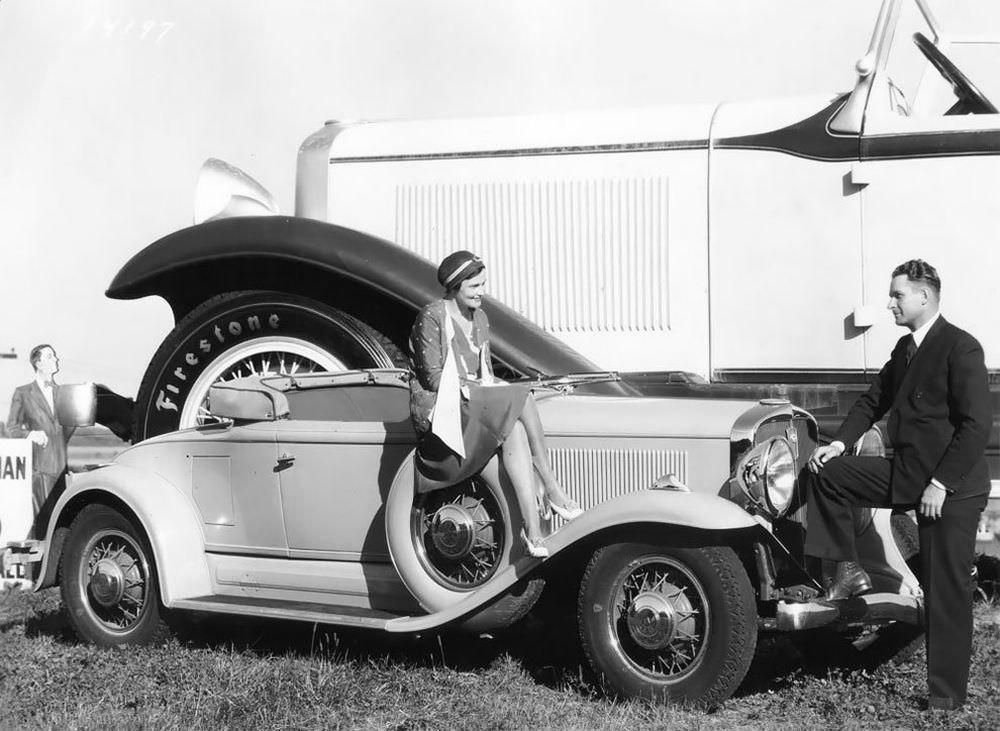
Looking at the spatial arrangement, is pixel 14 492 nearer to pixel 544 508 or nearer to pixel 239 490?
pixel 239 490

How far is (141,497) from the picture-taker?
5703 mm

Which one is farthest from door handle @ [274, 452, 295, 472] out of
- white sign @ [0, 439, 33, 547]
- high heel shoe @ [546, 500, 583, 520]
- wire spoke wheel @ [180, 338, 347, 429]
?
white sign @ [0, 439, 33, 547]

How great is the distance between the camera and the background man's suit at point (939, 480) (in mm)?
4484

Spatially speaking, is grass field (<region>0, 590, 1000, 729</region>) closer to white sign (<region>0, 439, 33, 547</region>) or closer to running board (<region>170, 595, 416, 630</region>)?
running board (<region>170, 595, 416, 630</region>)

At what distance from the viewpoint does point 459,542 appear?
504 cm

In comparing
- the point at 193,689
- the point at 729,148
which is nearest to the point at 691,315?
the point at 729,148

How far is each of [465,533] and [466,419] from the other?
446mm

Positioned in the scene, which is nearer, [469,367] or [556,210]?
[469,367]

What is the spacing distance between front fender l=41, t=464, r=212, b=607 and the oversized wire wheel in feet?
3.88

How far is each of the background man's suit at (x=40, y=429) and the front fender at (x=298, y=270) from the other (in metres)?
1.59

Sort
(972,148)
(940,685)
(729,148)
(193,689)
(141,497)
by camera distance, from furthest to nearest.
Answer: (729,148), (972,148), (141,497), (193,689), (940,685)

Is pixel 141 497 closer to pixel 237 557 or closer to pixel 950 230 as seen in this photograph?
pixel 237 557

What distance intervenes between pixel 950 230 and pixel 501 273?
238 cm

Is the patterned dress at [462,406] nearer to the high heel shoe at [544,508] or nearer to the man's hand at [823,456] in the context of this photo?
the high heel shoe at [544,508]
